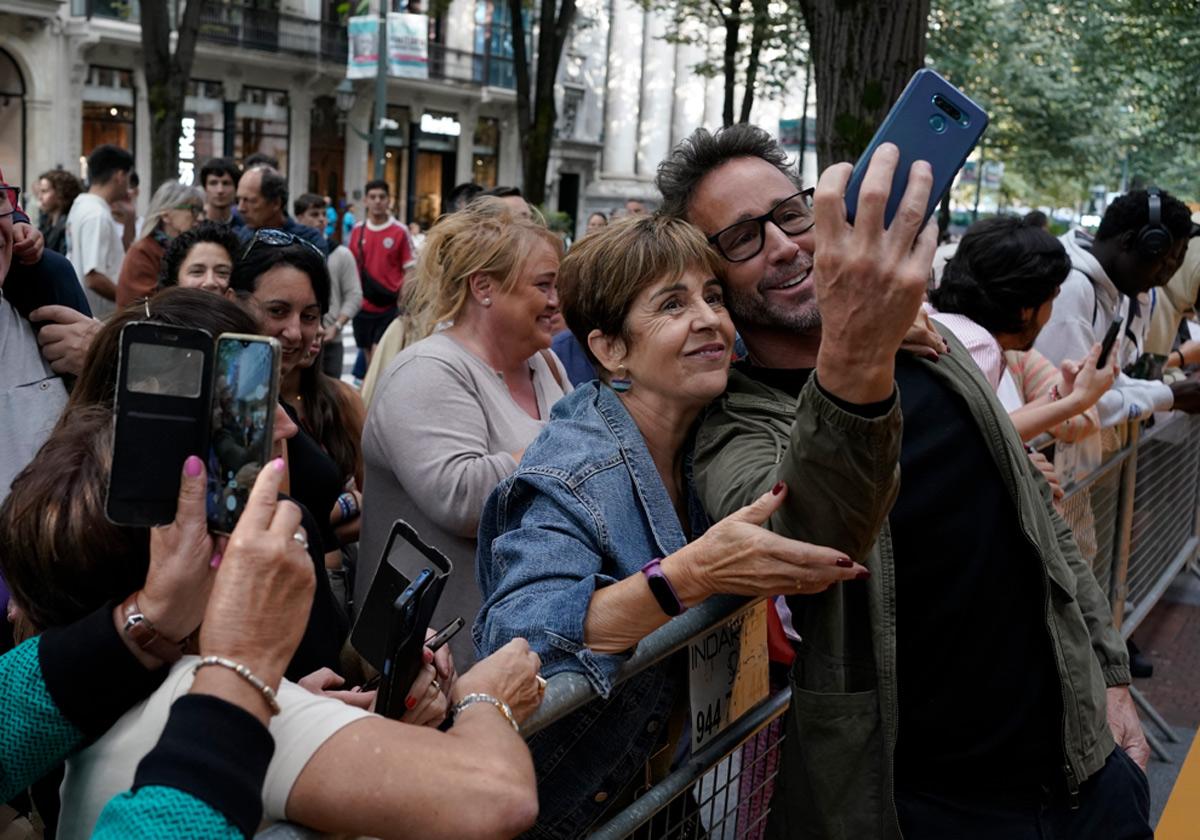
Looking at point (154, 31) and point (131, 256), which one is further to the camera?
point (154, 31)

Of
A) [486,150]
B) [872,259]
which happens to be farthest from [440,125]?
[872,259]

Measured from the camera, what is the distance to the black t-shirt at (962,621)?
2.36m

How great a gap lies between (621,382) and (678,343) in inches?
6.1

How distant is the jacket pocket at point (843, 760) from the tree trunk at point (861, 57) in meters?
3.66

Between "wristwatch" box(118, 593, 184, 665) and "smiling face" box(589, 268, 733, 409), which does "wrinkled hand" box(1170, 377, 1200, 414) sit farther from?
"wristwatch" box(118, 593, 184, 665)

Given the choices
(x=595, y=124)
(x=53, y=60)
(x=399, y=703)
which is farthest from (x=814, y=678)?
(x=595, y=124)

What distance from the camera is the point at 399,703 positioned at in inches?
73.5

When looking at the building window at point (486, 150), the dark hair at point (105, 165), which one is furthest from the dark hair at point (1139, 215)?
the building window at point (486, 150)

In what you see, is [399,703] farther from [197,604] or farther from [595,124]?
[595,124]

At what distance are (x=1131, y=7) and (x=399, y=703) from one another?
59.8 feet

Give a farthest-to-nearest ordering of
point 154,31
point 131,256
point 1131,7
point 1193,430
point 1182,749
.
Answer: point 1131,7 → point 154,31 → point 1193,430 → point 131,256 → point 1182,749

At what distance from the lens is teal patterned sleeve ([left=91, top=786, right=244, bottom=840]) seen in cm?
144

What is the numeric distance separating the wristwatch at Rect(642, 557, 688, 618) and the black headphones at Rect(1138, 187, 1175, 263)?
4343 mm

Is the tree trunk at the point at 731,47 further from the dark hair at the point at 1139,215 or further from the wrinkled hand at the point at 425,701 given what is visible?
the wrinkled hand at the point at 425,701
